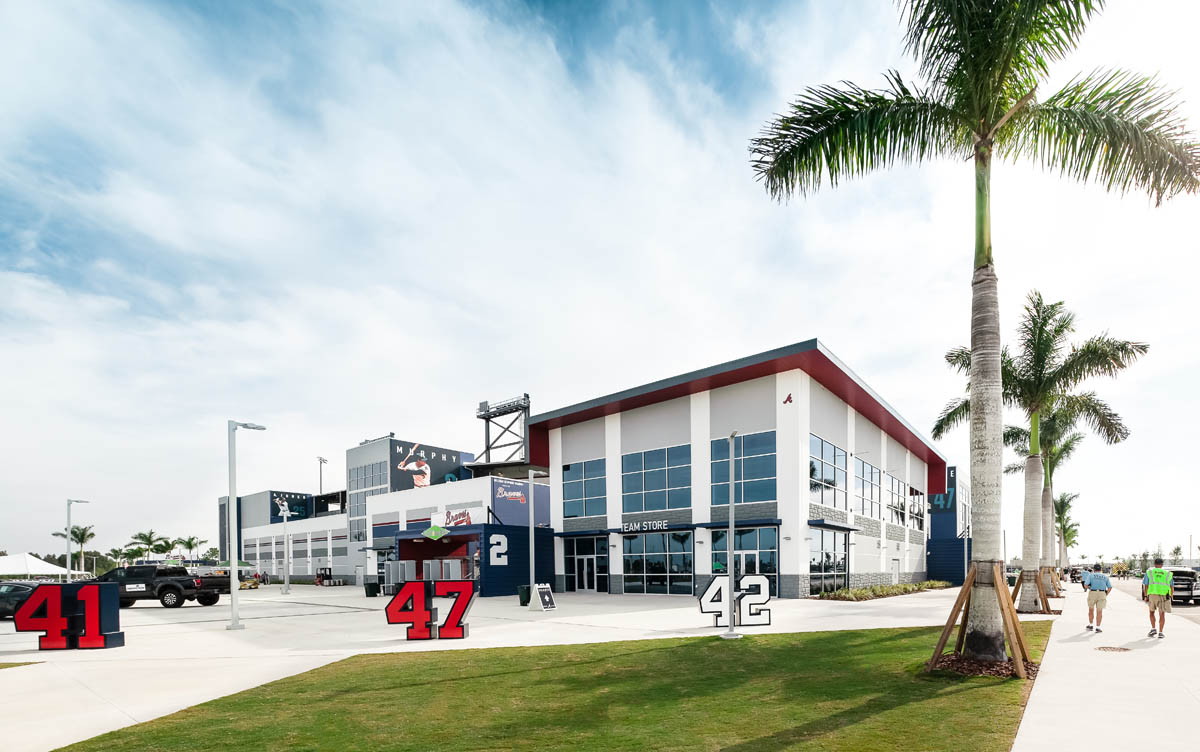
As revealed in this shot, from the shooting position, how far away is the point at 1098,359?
2714 cm

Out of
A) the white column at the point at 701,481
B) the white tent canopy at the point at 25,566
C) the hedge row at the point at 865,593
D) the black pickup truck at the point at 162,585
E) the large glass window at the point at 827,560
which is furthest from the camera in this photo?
the white tent canopy at the point at 25,566

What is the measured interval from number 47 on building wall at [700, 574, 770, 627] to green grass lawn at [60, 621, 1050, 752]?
4391 mm

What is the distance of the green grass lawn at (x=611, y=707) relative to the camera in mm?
7934

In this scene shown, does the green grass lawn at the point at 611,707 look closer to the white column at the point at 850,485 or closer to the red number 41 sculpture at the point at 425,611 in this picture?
the red number 41 sculpture at the point at 425,611

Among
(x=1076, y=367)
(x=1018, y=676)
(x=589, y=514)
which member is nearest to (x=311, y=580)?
(x=589, y=514)

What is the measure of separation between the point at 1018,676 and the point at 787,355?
21.4 m

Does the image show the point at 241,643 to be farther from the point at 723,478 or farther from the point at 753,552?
the point at 753,552

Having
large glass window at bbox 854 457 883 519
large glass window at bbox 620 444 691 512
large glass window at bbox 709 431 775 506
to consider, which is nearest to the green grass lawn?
large glass window at bbox 709 431 775 506

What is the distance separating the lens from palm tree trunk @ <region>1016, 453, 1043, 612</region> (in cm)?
2545

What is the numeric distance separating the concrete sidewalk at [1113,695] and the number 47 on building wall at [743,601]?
639 cm

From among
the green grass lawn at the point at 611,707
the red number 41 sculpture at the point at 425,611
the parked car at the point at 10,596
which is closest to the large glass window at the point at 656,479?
the red number 41 sculpture at the point at 425,611

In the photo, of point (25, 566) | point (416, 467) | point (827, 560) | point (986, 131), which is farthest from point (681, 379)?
point (25, 566)

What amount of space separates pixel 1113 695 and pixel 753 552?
25109mm

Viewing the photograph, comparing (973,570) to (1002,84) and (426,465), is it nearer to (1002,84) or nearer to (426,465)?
(1002,84)
